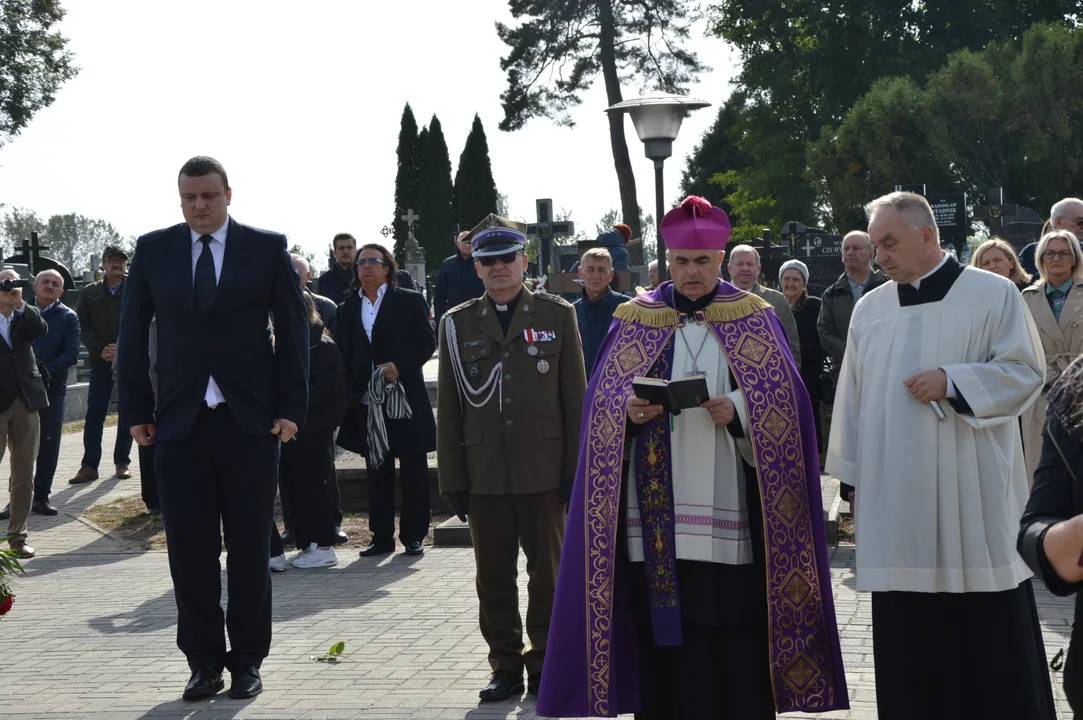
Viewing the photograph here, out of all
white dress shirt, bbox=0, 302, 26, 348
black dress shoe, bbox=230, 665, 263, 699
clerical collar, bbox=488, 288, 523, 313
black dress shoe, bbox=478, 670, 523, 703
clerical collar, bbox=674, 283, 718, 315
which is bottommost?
black dress shoe, bbox=478, 670, 523, 703

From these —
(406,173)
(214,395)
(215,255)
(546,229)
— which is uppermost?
(406,173)

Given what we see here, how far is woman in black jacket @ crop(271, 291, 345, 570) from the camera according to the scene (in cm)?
903

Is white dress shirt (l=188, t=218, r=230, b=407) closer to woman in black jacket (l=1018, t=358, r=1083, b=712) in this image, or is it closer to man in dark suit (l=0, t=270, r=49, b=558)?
woman in black jacket (l=1018, t=358, r=1083, b=712)

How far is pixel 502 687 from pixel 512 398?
48.8 inches

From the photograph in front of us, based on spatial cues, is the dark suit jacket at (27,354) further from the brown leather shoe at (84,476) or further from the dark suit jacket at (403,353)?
the brown leather shoe at (84,476)

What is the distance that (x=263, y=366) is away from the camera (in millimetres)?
5934

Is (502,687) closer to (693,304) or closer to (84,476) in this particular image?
(693,304)

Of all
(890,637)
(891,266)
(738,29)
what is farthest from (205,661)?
(738,29)

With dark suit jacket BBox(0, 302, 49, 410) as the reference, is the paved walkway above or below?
below

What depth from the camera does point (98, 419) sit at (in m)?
13.6

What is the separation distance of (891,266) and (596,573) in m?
Result: 1.49

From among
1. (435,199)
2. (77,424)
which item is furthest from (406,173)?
(77,424)

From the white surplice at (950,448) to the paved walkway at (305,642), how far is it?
41.1 inches

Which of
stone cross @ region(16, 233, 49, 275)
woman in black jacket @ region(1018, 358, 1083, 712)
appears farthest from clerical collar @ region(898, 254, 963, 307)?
stone cross @ region(16, 233, 49, 275)
